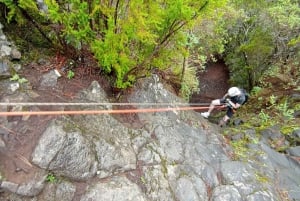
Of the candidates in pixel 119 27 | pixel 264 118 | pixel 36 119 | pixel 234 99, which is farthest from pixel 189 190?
pixel 264 118

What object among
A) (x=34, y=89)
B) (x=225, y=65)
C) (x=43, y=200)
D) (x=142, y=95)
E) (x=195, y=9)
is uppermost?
(x=195, y=9)

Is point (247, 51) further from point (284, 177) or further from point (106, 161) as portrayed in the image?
point (106, 161)

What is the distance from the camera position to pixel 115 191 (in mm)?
3654

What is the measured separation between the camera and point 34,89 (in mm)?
3959

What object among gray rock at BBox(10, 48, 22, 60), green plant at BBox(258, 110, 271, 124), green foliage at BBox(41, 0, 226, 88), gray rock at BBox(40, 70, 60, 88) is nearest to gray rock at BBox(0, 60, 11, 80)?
gray rock at BBox(10, 48, 22, 60)

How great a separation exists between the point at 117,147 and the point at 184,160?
1.25m

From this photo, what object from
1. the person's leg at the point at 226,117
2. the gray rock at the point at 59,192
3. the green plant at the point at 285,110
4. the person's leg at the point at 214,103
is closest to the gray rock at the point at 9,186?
the gray rock at the point at 59,192

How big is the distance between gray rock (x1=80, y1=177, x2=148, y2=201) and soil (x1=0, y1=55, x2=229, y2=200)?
13cm

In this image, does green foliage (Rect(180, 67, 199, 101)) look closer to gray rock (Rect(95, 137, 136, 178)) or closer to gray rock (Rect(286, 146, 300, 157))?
gray rock (Rect(286, 146, 300, 157))

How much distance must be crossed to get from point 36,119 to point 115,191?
1.33m

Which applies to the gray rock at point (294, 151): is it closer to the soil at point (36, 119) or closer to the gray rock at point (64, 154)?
the soil at point (36, 119)

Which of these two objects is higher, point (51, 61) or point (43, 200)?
point (51, 61)

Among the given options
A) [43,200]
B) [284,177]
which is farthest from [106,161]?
[284,177]

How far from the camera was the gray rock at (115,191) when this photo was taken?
11.6 ft
